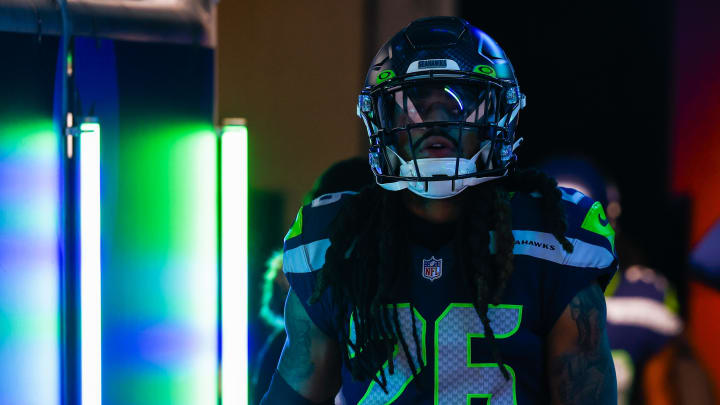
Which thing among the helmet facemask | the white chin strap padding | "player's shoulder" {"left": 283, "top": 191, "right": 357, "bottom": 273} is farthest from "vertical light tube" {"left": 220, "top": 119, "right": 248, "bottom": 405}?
the white chin strap padding

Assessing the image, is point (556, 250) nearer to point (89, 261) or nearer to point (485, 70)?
point (485, 70)

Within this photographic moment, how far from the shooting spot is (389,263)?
1.57 metres

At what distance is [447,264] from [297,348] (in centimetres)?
32

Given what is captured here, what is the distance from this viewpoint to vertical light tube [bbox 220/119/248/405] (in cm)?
197

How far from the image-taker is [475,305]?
1.52 metres

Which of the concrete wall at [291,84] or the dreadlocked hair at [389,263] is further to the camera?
the concrete wall at [291,84]

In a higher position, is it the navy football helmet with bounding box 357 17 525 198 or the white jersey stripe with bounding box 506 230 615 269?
the navy football helmet with bounding box 357 17 525 198

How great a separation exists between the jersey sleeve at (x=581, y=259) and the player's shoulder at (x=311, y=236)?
41 centimetres

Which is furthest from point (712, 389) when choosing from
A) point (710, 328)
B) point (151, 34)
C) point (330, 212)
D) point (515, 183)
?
point (151, 34)

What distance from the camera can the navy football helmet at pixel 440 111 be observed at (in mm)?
1562

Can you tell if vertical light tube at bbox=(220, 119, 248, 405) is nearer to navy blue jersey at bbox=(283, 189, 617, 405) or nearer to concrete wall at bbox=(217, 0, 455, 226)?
navy blue jersey at bbox=(283, 189, 617, 405)

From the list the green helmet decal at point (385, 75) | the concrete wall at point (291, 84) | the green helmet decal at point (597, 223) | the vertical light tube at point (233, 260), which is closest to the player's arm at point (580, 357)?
the green helmet decal at point (597, 223)

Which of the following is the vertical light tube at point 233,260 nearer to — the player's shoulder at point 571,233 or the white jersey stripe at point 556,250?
the white jersey stripe at point 556,250

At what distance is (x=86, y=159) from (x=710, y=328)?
123 inches
